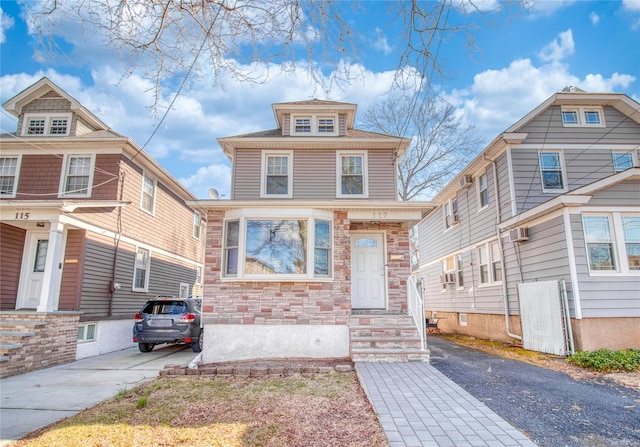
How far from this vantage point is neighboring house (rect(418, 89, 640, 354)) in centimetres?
819

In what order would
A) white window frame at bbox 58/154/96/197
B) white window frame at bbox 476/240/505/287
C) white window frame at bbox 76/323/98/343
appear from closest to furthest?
white window frame at bbox 76/323/98/343 < white window frame at bbox 58/154/96/197 < white window frame at bbox 476/240/505/287

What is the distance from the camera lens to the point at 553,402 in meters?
4.92

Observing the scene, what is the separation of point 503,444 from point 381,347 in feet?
14.2

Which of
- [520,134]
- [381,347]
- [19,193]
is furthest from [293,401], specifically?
[19,193]

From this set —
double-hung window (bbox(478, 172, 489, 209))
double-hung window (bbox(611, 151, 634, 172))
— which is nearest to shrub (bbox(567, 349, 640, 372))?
double-hung window (bbox(478, 172, 489, 209))

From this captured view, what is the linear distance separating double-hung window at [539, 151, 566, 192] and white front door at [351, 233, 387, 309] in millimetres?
5349

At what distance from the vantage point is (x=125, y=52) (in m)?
3.65

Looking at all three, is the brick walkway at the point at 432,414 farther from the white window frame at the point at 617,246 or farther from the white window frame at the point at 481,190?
the white window frame at the point at 481,190

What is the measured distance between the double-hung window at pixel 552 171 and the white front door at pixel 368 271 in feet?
17.5

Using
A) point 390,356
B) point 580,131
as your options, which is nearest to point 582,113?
point 580,131

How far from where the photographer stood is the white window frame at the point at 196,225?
1722cm

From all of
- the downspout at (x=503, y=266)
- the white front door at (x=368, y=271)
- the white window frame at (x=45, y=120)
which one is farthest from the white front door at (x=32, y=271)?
the downspout at (x=503, y=266)

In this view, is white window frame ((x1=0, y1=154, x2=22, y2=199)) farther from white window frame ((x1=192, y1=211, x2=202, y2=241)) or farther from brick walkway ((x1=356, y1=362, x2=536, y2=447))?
brick walkway ((x1=356, y1=362, x2=536, y2=447))

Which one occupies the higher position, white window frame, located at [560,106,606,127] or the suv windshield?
white window frame, located at [560,106,606,127]
